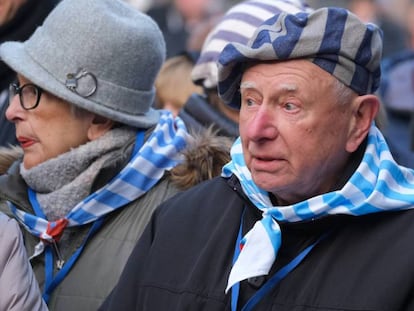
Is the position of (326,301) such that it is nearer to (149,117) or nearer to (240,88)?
(240,88)

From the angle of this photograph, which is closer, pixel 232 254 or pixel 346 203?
pixel 346 203

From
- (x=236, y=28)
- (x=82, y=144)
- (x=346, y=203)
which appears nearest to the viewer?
(x=346, y=203)

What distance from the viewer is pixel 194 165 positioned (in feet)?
12.7

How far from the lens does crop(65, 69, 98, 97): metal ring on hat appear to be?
386cm

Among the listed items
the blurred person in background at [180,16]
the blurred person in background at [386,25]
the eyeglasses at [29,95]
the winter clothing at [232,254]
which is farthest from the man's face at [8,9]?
the blurred person in background at [386,25]

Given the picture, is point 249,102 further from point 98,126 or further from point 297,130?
point 98,126

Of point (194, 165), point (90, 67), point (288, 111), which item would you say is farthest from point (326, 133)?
point (90, 67)

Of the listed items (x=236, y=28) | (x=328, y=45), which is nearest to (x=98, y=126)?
(x=236, y=28)

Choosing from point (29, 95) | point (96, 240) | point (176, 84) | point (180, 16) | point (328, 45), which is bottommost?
point (180, 16)

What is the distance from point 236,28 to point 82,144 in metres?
0.96

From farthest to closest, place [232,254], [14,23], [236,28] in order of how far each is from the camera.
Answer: [14,23], [236,28], [232,254]

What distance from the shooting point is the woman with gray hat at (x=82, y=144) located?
3.82 metres

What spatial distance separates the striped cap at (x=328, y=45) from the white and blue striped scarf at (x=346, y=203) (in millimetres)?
206

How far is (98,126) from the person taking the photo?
13.1ft
